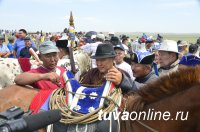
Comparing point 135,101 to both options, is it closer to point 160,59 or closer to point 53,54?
point 53,54

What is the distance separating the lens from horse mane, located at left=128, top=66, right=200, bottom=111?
2.77 metres

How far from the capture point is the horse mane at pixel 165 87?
2.77 meters

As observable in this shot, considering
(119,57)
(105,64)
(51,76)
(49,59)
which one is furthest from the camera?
(119,57)

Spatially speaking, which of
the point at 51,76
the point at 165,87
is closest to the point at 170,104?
the point at 165,87

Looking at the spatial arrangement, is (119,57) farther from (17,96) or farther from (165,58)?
(17,96)

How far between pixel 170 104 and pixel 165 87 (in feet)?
0.57

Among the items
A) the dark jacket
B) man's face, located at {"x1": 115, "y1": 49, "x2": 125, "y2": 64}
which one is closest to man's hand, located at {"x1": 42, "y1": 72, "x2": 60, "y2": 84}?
the dark jacket

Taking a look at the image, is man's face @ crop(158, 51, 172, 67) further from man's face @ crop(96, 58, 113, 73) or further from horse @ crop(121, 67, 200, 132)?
horse @ crop(121, 67, 200, 132)

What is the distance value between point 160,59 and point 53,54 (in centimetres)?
177

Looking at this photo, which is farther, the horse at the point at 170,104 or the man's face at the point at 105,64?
the man's face at the point at 105,64

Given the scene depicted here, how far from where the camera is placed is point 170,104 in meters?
2.84

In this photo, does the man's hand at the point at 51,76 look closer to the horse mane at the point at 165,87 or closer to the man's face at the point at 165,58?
the horse mane at the point at 165,87

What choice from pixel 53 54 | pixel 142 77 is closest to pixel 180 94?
pixel 142 77

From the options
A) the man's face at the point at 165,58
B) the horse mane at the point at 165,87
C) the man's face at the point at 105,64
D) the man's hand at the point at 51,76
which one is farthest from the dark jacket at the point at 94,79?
the man's face at the point at 165,58
